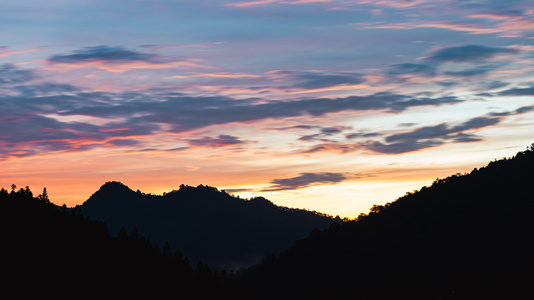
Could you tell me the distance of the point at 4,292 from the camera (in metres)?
196

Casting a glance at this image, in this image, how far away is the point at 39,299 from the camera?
196250 mm

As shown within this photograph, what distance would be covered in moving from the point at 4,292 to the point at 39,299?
10.8 metres
